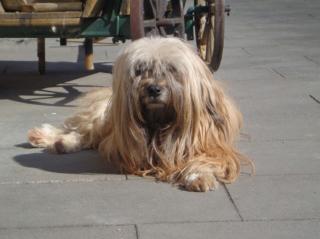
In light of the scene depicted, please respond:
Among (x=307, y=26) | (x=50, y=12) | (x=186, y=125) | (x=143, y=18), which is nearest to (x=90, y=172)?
(x=186, y=125)

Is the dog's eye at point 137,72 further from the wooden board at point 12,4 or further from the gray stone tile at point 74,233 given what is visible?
the wooden board at point 12,4

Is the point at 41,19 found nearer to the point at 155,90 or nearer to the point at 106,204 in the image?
the point at 155,90

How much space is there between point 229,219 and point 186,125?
0.83m

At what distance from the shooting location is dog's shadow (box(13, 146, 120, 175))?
523 cm

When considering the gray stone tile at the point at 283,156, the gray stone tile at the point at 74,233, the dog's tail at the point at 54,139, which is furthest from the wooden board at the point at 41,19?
the gray stone tile at the point at 74,233

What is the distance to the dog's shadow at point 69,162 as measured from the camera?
523 centimetres

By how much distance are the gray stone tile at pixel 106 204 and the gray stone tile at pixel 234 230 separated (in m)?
0.10

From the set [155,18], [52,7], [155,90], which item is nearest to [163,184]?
[155,90]

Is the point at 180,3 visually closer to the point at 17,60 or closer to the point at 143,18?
the point at 143,18

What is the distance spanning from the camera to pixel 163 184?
4906 millimetres

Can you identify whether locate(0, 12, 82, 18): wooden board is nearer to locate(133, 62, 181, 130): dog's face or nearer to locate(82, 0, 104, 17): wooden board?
locate(82, 0, 104, 17): wooden board

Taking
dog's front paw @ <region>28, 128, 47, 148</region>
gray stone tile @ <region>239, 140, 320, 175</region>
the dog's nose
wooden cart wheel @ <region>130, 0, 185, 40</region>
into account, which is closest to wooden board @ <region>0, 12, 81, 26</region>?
wooden cart wheel @ <region>130, 0, 185, 40</region>

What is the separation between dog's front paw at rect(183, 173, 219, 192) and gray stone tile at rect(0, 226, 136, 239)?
0.70 m

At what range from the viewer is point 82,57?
11.0m
